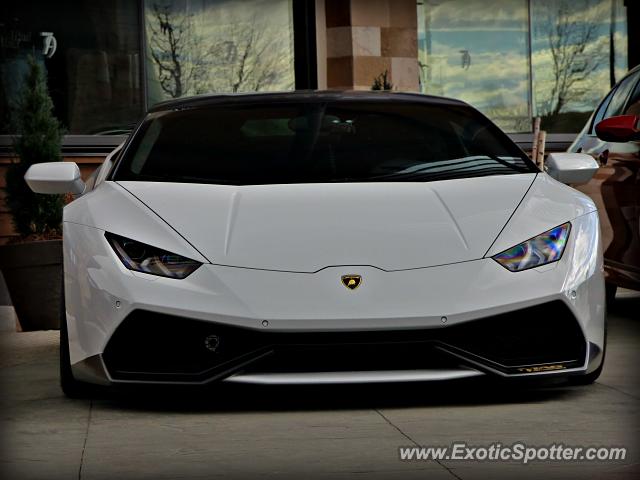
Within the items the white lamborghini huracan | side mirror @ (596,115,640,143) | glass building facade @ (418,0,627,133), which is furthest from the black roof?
glass building facade @ (418,0,627,133)

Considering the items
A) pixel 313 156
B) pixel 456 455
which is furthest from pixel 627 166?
pixel 456 455

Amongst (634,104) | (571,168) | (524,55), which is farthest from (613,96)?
(524,55)

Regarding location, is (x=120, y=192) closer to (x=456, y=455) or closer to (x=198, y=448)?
(x=198, y=448)

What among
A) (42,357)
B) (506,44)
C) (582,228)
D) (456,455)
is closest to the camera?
(456,455)

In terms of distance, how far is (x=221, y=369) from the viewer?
4.97 meters

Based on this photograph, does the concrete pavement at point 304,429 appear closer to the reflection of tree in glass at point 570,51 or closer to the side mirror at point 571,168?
the side mirror at point 571,168

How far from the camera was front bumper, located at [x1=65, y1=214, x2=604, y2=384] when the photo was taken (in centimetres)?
489

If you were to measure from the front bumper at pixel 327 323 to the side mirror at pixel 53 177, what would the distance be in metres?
0.97

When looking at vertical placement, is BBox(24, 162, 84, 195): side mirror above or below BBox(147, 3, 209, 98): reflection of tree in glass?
below

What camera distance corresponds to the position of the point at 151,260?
16.5 feet

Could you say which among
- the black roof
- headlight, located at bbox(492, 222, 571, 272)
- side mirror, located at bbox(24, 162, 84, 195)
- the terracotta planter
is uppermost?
the black roof

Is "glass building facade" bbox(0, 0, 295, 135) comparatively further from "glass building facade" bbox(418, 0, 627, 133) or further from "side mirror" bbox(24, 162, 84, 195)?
"side mirror" bbox(24, 162, 84, 195)

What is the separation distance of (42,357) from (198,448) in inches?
134

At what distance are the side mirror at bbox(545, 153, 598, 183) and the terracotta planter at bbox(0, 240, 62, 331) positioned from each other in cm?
430
